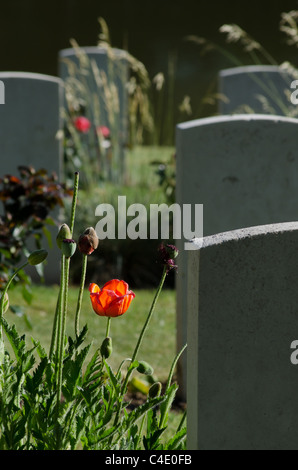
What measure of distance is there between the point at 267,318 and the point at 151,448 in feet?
1.45

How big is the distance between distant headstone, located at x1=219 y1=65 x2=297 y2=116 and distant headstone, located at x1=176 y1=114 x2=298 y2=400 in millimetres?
2224

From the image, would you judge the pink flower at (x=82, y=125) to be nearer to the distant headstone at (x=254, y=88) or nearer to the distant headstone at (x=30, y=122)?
the distant headstone at (x=30, y=122)

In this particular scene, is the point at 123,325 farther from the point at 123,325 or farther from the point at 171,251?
the point at 171,251

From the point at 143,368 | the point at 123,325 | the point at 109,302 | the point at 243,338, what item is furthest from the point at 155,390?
the point at 123,325

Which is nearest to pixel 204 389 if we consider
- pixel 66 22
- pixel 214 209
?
pixel 214 209

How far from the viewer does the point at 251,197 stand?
9.44 feet

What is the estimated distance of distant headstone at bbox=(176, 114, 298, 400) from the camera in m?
2.83

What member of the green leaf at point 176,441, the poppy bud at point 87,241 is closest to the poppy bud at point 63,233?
the poppy bud at point 87,241

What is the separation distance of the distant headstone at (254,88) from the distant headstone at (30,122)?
128 cm

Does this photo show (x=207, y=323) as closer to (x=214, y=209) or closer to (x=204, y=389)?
(x=204, y=389)

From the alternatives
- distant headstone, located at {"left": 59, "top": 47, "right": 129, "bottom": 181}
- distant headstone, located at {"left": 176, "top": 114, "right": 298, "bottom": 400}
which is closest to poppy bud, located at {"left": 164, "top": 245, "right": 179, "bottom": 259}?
distant headstone, located at {"left": 176, "top": 114, "right": 298, "bottom": 400}

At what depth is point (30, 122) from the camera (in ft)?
13.8

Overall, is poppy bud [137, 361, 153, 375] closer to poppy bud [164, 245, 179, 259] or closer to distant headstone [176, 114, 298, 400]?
poppy bud [164, 245, 179, 259]

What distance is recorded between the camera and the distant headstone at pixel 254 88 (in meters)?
5.20
